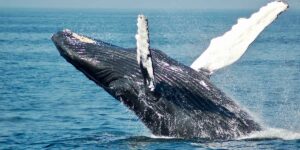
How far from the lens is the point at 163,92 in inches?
363

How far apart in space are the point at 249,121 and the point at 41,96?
12037 mm

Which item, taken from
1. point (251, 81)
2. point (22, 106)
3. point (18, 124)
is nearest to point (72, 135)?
point (18, 124)

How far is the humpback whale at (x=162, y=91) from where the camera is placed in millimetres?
9172

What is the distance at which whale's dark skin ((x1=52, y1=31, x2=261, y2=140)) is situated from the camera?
9180 millimetres

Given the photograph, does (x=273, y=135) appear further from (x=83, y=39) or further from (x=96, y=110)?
(x=96, y=110)

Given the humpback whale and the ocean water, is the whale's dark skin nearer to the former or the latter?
the humpback whale

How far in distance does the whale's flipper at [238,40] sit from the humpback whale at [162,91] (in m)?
0.34

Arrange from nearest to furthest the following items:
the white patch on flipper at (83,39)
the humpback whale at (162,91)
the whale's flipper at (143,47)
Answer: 1. the whale's flipper at (143,47)
2. the humpback whale at (162,91)
3. the white patch on flipper at (83,39)

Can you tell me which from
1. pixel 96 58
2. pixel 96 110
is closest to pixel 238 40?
pixel 96 58

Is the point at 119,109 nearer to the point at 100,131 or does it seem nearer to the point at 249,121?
the point at 100,131

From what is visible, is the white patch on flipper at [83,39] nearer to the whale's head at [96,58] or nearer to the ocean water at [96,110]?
the whale's head at [96,58]

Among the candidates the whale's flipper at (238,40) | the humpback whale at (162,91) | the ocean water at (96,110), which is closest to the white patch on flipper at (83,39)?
the humpback whale at (162,91)

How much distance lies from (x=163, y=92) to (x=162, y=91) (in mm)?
31

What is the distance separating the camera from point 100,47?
9.51 m
